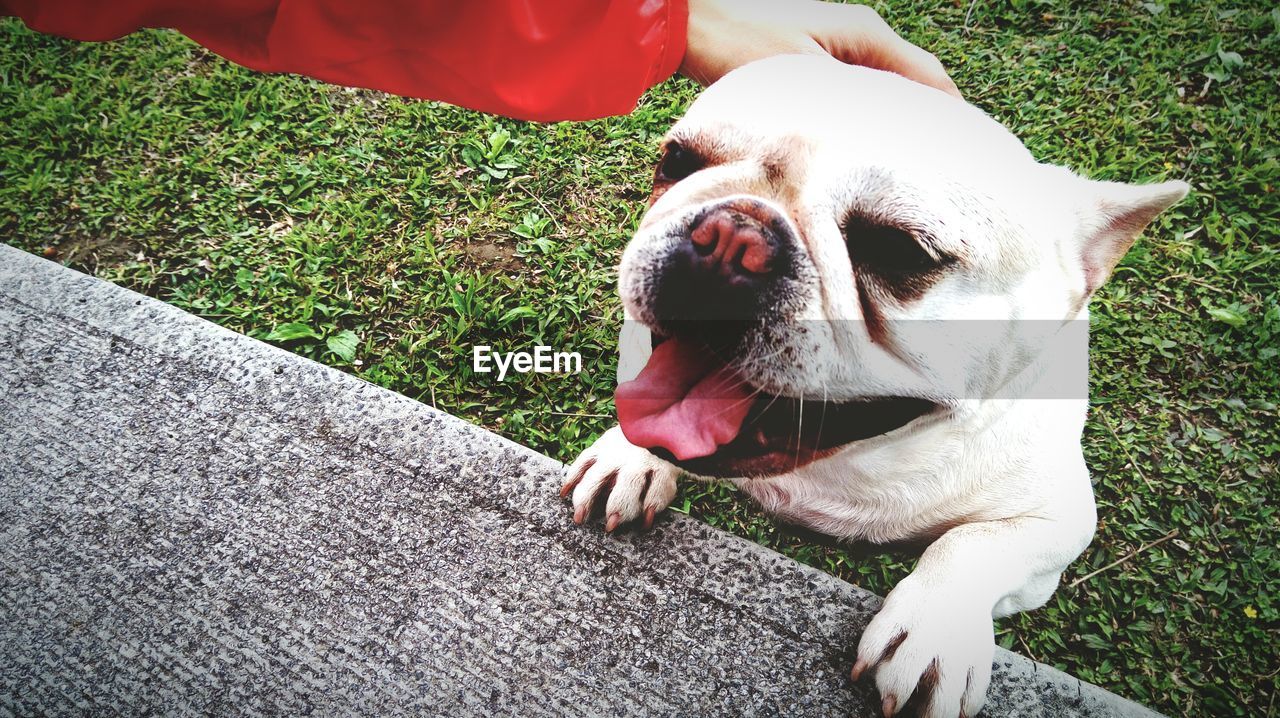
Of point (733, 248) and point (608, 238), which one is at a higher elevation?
point (733, 248)

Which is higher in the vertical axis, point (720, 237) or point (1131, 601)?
point (720, 237)

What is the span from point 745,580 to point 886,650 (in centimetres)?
35

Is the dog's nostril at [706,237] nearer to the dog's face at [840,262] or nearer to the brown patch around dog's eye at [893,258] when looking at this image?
the dog's face at [840,262]

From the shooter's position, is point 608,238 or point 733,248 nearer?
point 733,248

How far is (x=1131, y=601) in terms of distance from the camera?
1.92m

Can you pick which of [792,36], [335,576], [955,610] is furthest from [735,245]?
[335,576]

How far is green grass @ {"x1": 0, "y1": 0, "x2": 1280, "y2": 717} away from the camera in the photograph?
6.39 ft

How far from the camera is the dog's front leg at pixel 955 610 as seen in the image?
1444 mm

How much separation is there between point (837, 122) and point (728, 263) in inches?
13.9

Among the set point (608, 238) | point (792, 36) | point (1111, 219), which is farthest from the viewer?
point (608, 238)

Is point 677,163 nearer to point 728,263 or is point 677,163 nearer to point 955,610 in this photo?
point 728,263

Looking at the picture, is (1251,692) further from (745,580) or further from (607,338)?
(607,338)

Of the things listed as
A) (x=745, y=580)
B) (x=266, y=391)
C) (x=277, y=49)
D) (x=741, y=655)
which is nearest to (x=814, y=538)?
(x=745, y=580)

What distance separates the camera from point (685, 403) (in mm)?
1418
